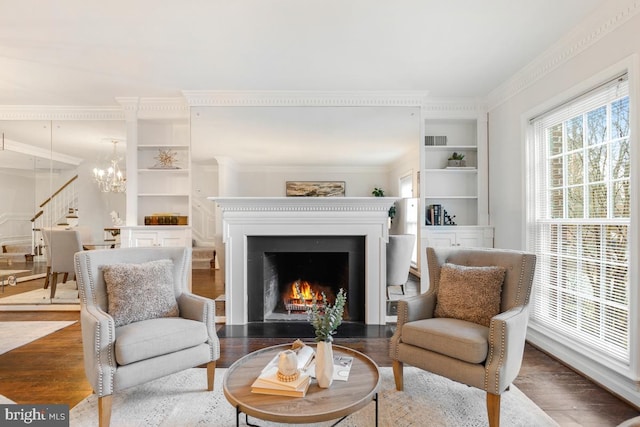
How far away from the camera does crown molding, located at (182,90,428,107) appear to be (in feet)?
12.2

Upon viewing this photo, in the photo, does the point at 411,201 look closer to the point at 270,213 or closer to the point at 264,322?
the point at 270,213

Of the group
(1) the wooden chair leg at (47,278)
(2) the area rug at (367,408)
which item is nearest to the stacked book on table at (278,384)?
(2) the area rug at (367,408)

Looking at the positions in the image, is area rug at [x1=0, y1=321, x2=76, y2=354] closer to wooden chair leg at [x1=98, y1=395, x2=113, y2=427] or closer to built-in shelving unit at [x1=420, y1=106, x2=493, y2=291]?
wooden chair leg at [x1=98, y1=395, x2=113, y2=427]

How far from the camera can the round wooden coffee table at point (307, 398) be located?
1.34m

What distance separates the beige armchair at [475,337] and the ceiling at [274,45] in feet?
5.53

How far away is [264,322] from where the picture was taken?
3.59 meters

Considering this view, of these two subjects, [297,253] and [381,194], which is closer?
[381,194]

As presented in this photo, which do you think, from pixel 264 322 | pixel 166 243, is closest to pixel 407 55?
pixel 264 322

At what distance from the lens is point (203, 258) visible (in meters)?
3.83

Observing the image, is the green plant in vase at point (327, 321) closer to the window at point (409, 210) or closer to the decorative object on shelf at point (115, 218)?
the window at point (409, 210)

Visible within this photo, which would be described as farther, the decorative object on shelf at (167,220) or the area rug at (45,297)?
the area rug at (45,297)

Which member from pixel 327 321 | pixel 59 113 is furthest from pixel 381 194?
pixel 59 113

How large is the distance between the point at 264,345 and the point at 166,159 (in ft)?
8.20

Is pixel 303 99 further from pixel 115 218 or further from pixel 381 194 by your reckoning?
pixel 115 218
